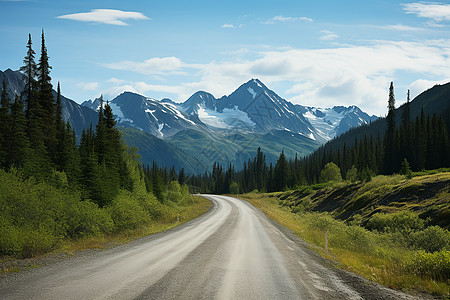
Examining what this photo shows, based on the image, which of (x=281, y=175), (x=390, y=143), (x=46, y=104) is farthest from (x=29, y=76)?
(x=281, y=175)

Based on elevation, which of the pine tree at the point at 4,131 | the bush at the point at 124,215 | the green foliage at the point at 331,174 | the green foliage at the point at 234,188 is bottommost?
A: the green foliage at the point at 234,188

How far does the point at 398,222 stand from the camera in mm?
27688

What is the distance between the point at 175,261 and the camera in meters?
13.0

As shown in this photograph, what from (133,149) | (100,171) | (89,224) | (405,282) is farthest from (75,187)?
(133,149)

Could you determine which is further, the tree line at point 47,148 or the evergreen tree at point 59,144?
the evergreen tree at point 59,144

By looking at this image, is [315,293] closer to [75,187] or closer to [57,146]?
[75,187]

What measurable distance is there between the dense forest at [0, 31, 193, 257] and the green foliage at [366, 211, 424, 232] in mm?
20861

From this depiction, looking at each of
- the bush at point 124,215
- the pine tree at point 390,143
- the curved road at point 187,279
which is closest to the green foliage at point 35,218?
the curved road at point 187,279

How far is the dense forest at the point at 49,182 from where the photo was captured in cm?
1562

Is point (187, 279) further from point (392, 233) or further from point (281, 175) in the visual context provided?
point (281, 175)

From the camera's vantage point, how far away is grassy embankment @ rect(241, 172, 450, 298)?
1053 centimetres

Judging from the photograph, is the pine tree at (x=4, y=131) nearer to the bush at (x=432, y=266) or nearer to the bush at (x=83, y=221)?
the bush at (x=83, y=221)

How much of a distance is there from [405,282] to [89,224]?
17070 millimetres

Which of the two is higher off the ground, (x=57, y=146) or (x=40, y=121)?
(x=40, y=121)
